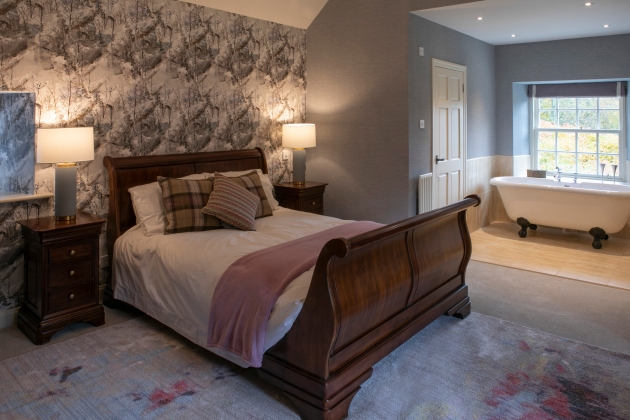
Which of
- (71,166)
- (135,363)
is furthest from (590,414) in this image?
(71,166)

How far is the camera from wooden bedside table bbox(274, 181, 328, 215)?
5.03 m

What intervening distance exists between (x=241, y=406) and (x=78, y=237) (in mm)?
→ 1697

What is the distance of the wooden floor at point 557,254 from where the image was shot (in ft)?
15.1

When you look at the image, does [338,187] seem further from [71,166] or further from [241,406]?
[241,406]

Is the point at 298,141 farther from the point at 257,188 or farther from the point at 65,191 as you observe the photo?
the point at 65,191

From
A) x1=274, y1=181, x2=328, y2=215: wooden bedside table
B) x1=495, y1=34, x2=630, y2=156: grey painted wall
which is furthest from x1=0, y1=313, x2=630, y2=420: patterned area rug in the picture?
x1=495, y1=34, x2=630, y2=156: grey painted wall

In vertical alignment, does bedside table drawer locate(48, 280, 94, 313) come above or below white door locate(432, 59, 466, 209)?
below

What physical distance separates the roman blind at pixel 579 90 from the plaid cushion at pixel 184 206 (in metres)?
4.95

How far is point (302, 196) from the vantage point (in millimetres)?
5027

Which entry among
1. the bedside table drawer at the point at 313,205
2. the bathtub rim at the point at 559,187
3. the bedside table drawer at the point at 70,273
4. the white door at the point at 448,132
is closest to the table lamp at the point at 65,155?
the bedside table drawer at the point at 70,273

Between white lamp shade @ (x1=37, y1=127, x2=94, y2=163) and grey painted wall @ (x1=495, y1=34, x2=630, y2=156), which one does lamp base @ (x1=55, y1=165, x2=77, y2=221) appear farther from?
grey painted wall @ (x1=495, y1=34, x2=630, y2=156)

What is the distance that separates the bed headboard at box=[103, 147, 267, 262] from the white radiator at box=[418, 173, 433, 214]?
195 centimetres

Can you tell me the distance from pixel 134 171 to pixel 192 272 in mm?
1342

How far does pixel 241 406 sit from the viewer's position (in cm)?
250
